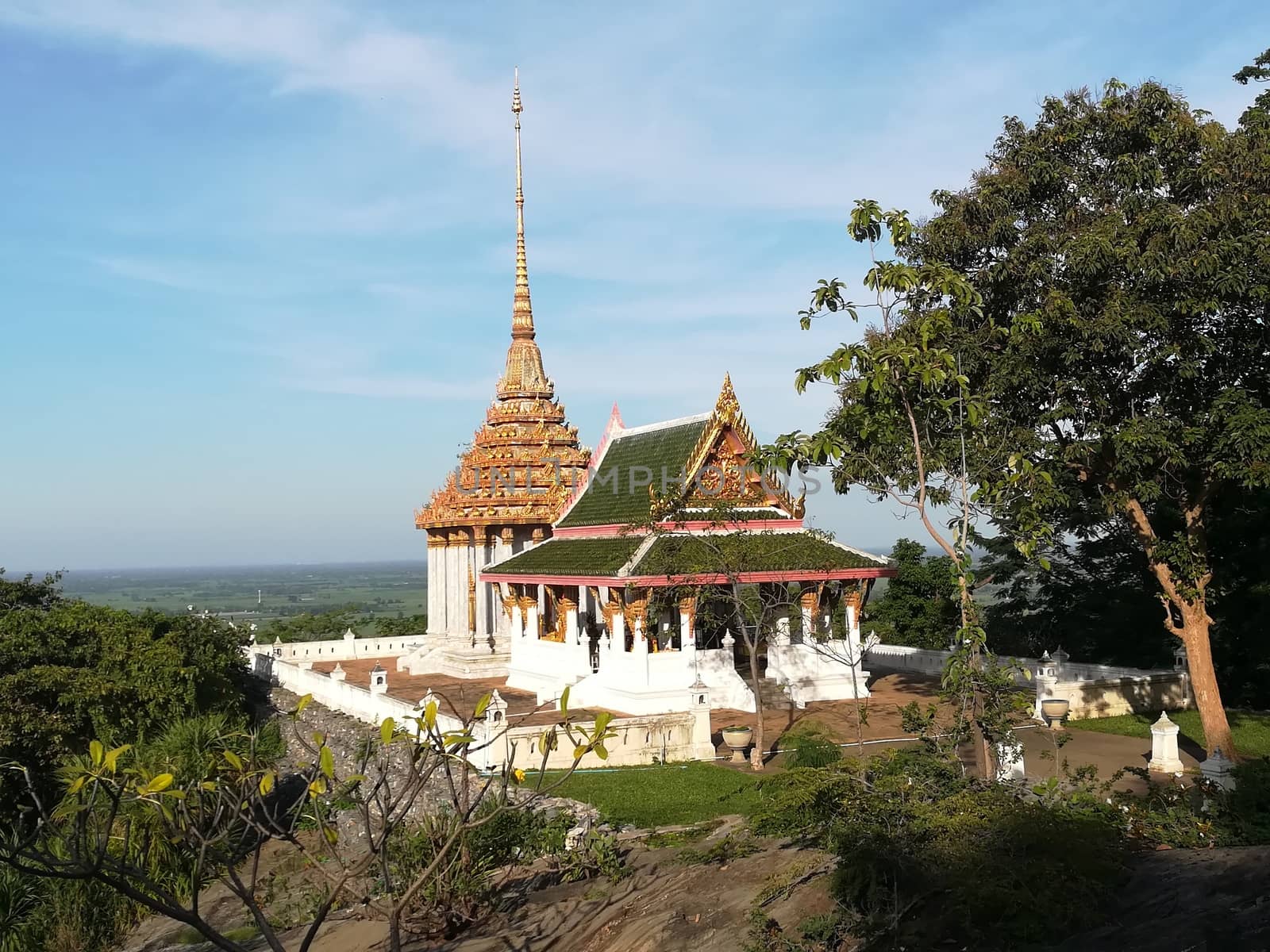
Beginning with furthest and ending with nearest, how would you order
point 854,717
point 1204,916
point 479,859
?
1. point 854,717
2. point 479,859
3. point 1204,916

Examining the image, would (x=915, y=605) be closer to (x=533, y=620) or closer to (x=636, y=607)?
(x=533, y=620)

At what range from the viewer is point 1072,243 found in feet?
47.5

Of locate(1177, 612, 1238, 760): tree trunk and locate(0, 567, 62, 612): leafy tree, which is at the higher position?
locate(0, 567, 62, 612): leafy tree

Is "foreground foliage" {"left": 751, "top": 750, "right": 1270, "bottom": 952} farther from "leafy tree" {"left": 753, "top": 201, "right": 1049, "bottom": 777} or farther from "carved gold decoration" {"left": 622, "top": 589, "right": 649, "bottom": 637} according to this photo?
"carved gold decoration" {"left": 622, "top": 589, "right": 649, "bottom": 637}

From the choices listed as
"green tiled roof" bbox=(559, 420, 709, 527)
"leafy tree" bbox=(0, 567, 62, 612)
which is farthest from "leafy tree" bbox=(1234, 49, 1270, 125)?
"leafy tree" bbox=(0, 567, 62, 612)

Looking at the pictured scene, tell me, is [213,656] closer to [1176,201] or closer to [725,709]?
[725,709]

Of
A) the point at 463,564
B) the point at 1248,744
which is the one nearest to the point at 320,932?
the point at 1248,744

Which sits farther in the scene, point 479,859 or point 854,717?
point 854,717

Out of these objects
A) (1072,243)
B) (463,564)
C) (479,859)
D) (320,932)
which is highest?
(1072,243)

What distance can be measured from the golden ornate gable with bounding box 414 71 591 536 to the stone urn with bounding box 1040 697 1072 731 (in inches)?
524

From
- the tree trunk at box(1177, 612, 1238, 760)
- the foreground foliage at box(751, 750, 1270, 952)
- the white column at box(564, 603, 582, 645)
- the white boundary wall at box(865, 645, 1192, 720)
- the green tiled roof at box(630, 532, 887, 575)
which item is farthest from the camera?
the white column at box(564, 603, 582, 645)

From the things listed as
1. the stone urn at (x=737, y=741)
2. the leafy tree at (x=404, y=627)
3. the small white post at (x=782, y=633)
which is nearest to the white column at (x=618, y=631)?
the small white post at (x=782, y=633)

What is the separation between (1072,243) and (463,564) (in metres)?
19.1

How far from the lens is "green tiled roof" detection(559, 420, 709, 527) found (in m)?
22.7
